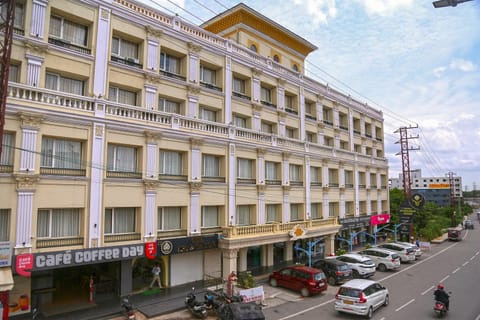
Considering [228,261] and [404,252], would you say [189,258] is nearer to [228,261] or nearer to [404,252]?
[228,261]

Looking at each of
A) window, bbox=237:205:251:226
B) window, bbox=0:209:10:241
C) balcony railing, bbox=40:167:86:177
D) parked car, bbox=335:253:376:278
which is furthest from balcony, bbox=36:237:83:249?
parked car, bbox=335:253:376:278

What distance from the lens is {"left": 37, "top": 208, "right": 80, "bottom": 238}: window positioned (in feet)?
56.7

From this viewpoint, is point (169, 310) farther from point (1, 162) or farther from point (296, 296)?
point (1, 162)

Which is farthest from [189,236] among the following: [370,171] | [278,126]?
[370,171]

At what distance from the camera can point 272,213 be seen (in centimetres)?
3048

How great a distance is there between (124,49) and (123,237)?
12014 millimetres

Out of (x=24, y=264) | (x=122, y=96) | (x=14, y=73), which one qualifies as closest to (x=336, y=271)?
(x=122, y=96)

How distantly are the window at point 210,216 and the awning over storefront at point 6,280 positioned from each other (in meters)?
12.2

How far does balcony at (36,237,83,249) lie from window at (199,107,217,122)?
486 inches

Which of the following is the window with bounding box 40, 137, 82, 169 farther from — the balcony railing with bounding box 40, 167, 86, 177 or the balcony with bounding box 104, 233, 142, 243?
the balcony with bounding box 104, 233, 142, 243

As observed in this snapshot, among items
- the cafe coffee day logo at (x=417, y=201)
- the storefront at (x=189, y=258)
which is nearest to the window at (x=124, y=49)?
the storefront at (x=189, y=258)

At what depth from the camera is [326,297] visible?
22453mm

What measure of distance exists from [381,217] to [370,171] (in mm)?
6599

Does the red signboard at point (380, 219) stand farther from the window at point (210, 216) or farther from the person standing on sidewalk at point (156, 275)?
the person standing on sidewalk at point (156, 275)
